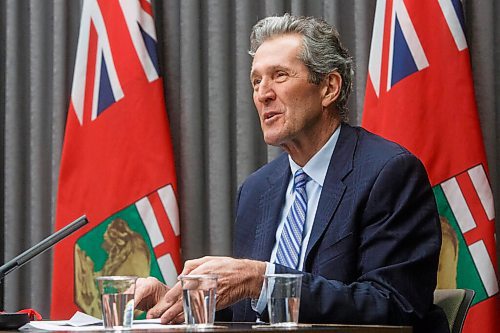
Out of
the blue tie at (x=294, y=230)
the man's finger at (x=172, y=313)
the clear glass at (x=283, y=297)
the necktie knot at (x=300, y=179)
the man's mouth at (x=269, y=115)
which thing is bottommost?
the man's finger at (x=172, y=313)

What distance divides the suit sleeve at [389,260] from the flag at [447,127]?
0.85 meters

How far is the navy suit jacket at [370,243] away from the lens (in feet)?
6.64

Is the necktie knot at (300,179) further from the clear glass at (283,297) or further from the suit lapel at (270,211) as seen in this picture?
the clear glass at (283,297)

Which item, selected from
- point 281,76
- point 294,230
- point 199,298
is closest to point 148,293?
point 294,230

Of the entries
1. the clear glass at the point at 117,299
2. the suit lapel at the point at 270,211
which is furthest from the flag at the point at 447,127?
the clear glass at the point at 117,299

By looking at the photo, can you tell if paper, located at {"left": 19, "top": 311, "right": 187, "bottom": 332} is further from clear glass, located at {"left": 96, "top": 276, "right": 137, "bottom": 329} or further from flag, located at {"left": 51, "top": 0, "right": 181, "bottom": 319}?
flag, located at {"left": 51, "top": 0, "right": 181, "bottom": 319}

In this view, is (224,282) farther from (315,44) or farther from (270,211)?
(315,44)

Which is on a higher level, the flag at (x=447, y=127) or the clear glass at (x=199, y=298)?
the flag at (x=447, y=127)

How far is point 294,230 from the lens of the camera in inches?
95.3

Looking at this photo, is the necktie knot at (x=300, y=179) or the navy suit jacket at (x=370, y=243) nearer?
the navy suit jacket at (x=370, y=243)

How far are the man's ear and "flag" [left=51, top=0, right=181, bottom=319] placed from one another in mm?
1045

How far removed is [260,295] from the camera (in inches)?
76.6

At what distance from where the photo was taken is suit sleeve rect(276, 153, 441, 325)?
2.00 m

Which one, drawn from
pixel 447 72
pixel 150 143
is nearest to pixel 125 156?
pixel 150 143
